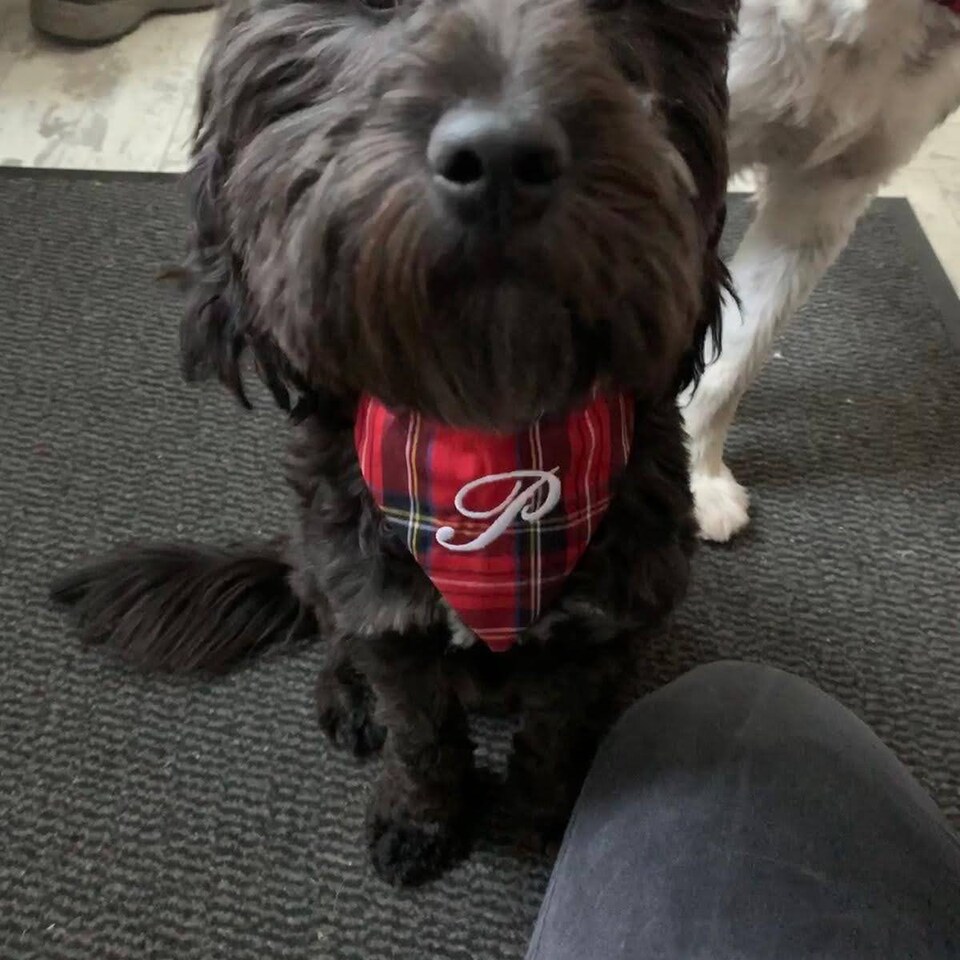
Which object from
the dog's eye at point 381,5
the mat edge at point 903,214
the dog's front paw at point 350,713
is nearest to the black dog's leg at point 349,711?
the dog's front paw at point 350,713

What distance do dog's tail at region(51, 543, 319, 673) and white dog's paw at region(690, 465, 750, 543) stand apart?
53cm

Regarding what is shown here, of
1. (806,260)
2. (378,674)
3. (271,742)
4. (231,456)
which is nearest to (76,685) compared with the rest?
(271,742)

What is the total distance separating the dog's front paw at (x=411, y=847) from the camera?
1107mm

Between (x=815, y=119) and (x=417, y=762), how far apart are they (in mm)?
727

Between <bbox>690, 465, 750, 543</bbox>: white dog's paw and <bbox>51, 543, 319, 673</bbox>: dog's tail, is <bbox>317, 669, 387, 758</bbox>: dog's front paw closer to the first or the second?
<bbox>51, 543, 319, 673</bbox>: dog's tail

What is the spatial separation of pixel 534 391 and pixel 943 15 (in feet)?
2.14

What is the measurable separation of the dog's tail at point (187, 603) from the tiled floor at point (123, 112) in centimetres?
95

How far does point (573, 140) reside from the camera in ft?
1.74

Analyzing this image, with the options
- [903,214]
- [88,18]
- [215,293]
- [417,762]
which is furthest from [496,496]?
[88,18]

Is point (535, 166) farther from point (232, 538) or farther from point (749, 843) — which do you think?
point (232, 538)

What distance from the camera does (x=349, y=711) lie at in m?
1.21

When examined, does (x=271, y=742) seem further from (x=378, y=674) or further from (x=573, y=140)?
(x=573, y=140)

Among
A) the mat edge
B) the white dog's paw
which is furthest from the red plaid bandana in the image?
the mat edge

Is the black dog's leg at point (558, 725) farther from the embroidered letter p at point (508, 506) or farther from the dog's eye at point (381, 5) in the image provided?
the dog's eye at point (381, 5)
